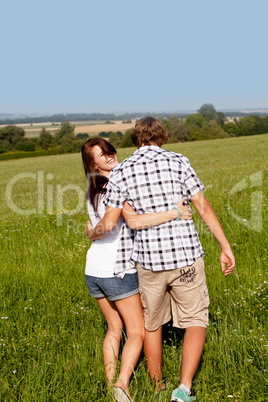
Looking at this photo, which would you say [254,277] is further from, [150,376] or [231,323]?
[150,376]

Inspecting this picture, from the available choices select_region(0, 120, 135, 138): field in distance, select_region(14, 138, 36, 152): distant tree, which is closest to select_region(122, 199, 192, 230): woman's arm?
Answer: select_region(14, 138, 36, 152): distant tree

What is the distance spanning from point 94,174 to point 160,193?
67cm

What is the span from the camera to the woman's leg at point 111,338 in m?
2.99

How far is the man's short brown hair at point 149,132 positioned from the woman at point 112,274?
35cm

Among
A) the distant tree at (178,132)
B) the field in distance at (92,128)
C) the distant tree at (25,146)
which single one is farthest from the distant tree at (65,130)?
the distant tree at (178,132)

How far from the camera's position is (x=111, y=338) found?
10.3 ft

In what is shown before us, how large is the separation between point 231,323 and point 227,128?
118524mm

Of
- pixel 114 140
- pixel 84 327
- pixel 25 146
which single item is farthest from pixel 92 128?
pixel 84 327

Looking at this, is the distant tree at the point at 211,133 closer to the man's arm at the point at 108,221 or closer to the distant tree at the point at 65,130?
the distant tree at the point at 65,130

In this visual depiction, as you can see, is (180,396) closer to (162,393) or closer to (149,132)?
(162,393)

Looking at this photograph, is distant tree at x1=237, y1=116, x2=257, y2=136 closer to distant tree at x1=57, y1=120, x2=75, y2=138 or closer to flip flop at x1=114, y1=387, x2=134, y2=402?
distant tree at x1=57, y1=120, x2=75, y2=138

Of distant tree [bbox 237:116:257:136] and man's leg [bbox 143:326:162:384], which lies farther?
distant tree [bbox 237:116:257:136]

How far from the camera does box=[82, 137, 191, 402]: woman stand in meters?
2.84

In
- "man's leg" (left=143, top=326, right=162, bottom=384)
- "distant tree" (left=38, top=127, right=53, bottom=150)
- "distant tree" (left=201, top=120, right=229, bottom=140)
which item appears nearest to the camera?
"man's leg" (left=143, top=326, right=162, bottom=384)
